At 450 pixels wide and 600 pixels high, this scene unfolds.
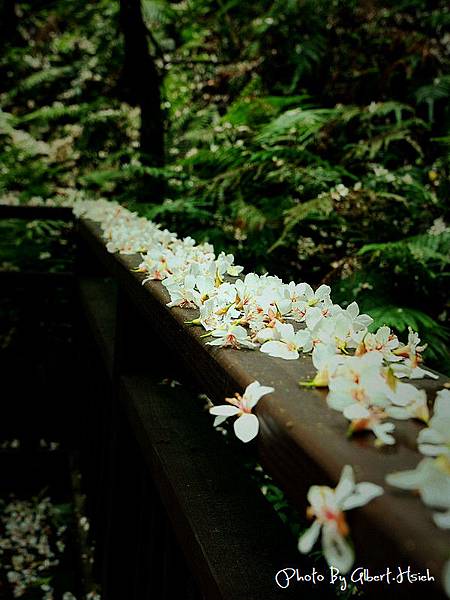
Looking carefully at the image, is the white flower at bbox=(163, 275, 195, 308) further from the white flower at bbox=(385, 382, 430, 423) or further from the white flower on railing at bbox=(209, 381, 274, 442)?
the white flower at bbox=(385, 382, 430, 423)

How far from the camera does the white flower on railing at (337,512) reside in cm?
46

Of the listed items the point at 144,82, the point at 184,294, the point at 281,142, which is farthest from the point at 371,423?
the point at 144,82

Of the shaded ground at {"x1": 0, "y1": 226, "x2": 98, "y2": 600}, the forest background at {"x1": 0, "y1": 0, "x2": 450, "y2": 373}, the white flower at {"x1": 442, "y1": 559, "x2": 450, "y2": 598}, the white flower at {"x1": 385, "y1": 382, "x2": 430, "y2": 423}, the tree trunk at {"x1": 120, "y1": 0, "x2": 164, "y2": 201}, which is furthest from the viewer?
the shaded ground at {"x1": 0, "y1": 226, "x2": 98, "y2": 600}

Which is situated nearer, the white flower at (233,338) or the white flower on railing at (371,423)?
the white flower on railing at (371,423)

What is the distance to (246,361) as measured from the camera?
0.79 metres

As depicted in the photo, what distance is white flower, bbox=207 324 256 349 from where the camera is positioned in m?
0.85

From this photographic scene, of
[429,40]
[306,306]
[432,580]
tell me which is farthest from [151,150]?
[432,580]

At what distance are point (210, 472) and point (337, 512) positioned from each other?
81 cm

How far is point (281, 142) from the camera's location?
3.55 metres

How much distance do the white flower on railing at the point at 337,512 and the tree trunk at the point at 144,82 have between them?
11.0ft

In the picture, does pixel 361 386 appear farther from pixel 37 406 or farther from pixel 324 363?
pixel 37 406

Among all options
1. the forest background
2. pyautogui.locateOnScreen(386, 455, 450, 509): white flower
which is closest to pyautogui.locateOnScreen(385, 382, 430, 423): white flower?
pyautogui.locateOnScreen(386, 455, 450, 509): white flower

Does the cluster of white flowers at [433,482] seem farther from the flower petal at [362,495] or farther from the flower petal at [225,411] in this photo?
the flower petal at [225,411]

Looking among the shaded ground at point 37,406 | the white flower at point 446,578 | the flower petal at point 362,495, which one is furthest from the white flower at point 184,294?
the shaded ground at point 37,406
